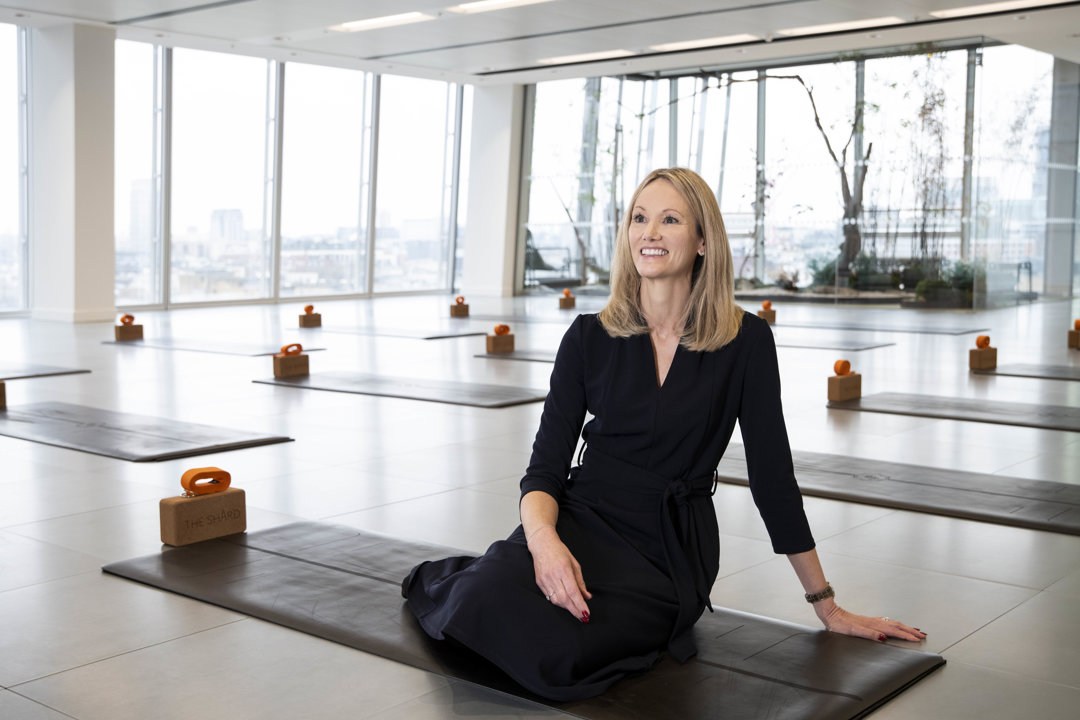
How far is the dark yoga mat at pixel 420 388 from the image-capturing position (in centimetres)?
703

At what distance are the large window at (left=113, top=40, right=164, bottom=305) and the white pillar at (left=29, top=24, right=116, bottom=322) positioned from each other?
5.48ft

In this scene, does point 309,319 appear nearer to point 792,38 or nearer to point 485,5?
point 485,5

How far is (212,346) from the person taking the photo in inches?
409

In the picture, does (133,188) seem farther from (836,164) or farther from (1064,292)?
(1064,292)

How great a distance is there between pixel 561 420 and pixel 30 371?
22.0 feet

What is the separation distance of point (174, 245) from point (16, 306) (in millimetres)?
2470

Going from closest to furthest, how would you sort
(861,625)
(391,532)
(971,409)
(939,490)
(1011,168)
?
(861,625), (391,532), (939,490), (971,409), (1011,168)

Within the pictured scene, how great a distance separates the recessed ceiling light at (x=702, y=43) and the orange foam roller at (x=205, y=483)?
1193 cm

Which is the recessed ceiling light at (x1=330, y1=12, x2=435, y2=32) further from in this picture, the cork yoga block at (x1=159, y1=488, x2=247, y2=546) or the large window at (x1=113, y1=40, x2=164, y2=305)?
the cork yoga block at (x1=159, y1=488, x2=247, y2=546)

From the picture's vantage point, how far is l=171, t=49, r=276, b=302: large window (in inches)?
629

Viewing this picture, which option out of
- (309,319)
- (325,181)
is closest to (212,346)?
(309,319)

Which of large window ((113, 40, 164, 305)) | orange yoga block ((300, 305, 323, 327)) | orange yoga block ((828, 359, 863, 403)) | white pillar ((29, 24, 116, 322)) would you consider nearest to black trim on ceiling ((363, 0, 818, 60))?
large window ((113, 40, 164, 305))

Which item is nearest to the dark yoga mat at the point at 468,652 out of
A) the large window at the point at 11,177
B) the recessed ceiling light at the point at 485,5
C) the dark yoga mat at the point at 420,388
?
the dark yoga mat at the point at 420,388

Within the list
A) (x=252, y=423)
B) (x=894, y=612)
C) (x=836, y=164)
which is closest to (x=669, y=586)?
(x=894, y=612)
